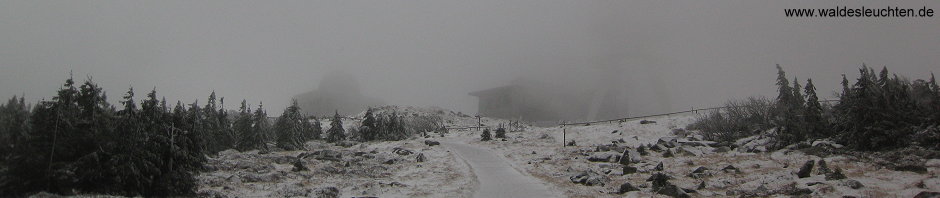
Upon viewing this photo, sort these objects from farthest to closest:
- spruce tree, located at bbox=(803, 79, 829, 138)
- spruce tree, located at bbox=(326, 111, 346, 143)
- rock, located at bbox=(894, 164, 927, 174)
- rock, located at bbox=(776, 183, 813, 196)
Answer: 1. spruce tree, located at bbox=(326, 111, 346, 143)
2. spruce tree, located at bbox=(803, 79, 829, 138)
3. rock, located at bbox=(894, 164, 927, 174)
4. rock, located at bbox=(776, 183, 813, 196)

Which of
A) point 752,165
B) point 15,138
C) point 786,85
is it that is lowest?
point 752,165

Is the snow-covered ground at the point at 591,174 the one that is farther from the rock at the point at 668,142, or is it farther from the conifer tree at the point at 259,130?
the conifer tree at the point at 259,130

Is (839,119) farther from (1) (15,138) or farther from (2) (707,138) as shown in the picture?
(1) (15,138)

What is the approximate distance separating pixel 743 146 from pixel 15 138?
44.4m

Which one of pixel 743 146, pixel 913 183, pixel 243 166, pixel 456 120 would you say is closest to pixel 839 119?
pixel 743 146

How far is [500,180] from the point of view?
98.4ft

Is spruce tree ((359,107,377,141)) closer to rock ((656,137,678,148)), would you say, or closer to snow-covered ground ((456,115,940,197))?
snow-covered ground ((456,115,940,197))

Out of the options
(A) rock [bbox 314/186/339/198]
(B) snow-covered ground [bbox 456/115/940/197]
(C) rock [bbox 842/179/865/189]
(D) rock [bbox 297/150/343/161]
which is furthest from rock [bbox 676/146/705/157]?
(D) rock [bbox 297/150/343/161]

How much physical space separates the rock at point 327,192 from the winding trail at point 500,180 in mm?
6792

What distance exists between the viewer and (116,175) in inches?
825

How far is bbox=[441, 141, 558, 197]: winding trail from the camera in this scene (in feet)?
82.3

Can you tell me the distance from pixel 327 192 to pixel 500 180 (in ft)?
34.4

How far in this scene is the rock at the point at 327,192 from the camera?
23594 millimetres

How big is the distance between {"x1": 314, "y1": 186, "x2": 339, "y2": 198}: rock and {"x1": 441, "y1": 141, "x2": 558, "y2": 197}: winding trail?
6.79 metres
